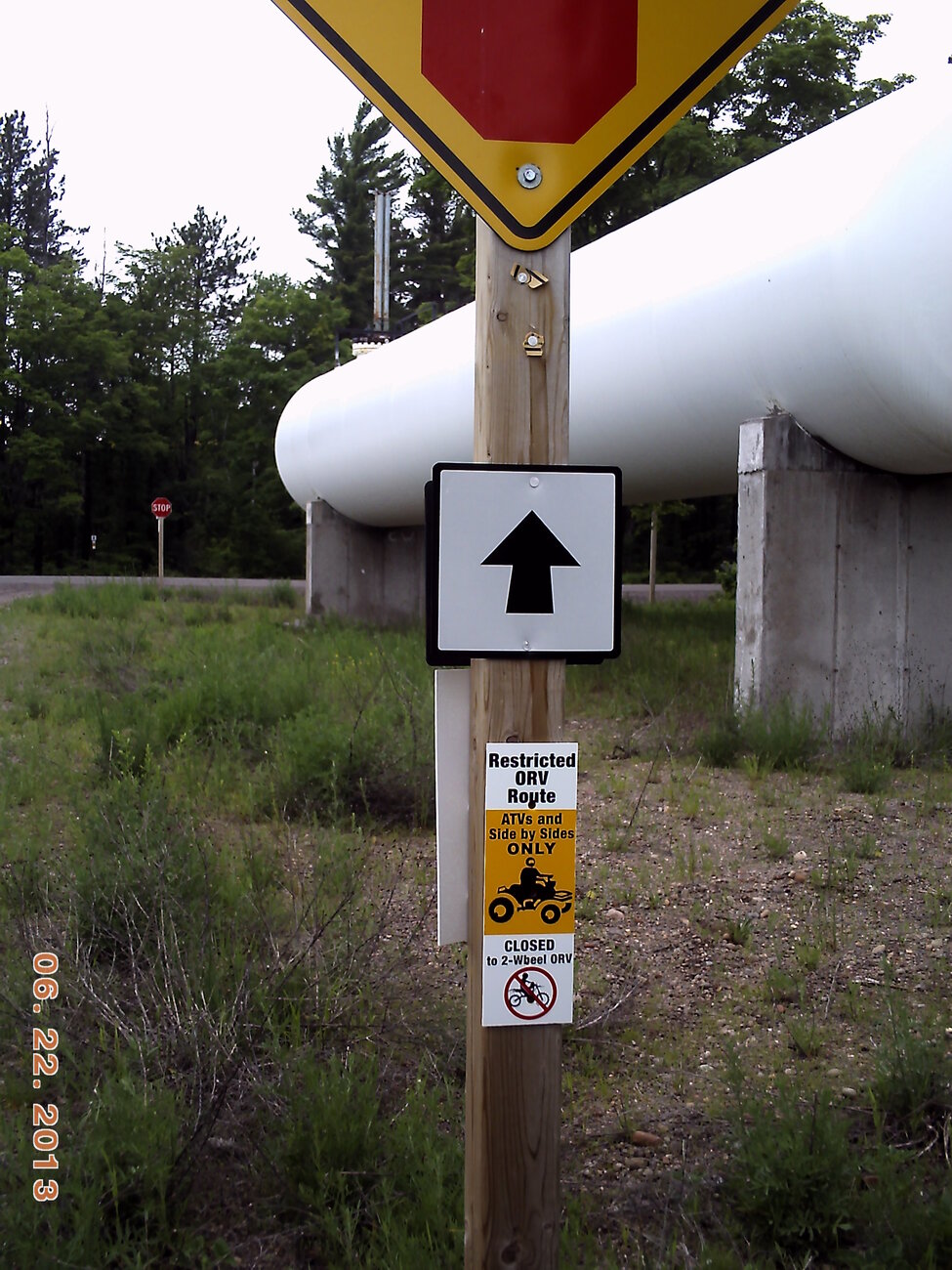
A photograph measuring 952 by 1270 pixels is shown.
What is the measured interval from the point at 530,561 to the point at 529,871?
0.56m

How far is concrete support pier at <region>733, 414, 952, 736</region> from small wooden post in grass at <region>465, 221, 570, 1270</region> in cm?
611

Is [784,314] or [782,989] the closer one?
[782,989]

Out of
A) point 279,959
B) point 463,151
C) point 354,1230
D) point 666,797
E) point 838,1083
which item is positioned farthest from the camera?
point 666,797

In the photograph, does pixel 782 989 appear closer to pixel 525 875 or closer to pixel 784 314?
pixel 525 875

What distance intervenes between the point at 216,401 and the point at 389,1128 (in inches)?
1981

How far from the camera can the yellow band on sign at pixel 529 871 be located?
2363mm

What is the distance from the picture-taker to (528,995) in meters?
2.39

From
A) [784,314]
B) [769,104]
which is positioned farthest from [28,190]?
[784,314]

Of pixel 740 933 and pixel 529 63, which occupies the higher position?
pixel 529 63

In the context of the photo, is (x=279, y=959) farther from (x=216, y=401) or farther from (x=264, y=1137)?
(x=216, y=401)

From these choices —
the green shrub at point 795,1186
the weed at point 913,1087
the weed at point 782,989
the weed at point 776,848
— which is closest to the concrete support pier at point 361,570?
the weed at point 776,848

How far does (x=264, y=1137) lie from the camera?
3.25 meters

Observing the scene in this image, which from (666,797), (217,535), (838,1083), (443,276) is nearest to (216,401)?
(217,535)

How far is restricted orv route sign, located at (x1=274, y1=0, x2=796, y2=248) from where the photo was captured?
228 centimetres
